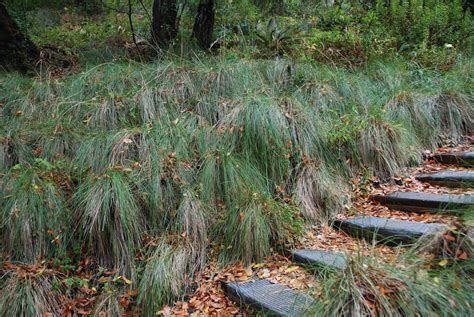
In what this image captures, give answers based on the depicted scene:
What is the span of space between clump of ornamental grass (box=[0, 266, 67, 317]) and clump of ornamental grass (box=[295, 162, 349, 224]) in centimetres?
218

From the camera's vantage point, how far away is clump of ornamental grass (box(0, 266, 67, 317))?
3115 mm

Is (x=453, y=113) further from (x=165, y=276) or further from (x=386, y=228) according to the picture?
(x=165, y=276)

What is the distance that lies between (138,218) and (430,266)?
90.3 inches

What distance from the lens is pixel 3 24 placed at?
21.3 feet

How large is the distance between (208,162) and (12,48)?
442cm

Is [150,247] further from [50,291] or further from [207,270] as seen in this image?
[50,291]

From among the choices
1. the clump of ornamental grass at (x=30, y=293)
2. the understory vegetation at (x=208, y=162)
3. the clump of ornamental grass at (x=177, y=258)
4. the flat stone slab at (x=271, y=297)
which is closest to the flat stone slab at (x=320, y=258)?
the understory vegetation at (x=208, y=162)

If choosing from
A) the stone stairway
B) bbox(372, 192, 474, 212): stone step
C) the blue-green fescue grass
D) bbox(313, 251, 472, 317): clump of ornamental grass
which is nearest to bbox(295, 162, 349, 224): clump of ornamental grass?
the blue-green fescue grass

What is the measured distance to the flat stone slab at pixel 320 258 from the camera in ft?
9.87

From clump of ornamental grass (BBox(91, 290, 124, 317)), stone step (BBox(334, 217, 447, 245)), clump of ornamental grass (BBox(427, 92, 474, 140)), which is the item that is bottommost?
clump of ornamental grass (BBox(91, 290, 124, 317))

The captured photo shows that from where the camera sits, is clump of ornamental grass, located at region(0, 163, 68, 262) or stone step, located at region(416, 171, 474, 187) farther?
stone step, located at region(416, 171, 474, 187)

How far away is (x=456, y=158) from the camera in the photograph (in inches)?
179

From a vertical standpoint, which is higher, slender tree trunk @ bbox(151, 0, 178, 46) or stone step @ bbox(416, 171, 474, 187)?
slender tree trunk @ bbox(151, 0, 178, 46)

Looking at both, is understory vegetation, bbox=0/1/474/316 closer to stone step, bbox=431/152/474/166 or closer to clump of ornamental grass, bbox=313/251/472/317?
clump of ornamental grass, bbox=313/251/472/317
